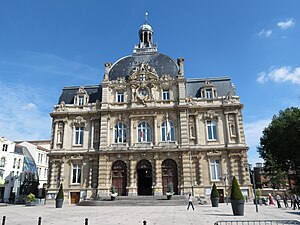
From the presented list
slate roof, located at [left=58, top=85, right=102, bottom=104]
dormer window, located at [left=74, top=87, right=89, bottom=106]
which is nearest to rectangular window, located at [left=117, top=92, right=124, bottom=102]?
slate roof, located at [left=58, top=85, right=102, bottom=104]

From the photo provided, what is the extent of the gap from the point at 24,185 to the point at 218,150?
3358cm

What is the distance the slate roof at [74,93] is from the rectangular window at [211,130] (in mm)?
15380

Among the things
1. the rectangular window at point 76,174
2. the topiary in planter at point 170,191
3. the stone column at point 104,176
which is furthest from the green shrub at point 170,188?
the rectangular window at point 76,174

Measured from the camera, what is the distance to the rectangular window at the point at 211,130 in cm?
3212

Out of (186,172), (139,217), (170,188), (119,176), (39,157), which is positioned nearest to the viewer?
(139,217)

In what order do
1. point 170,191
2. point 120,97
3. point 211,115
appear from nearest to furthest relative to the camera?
point 170,191
point 211,115
point 120,97

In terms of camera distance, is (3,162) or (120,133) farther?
(3,162)

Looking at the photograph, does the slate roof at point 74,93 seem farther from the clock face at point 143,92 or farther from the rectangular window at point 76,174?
the rectangular window at point 76,174

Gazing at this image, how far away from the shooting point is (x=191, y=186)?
29375 mm

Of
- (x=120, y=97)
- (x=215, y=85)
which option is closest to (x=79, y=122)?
(x=120, y=97)

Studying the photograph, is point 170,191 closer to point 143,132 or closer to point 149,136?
point 149,136

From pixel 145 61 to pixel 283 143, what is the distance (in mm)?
23546

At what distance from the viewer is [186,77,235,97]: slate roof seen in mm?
34469

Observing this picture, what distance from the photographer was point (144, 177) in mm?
32062
